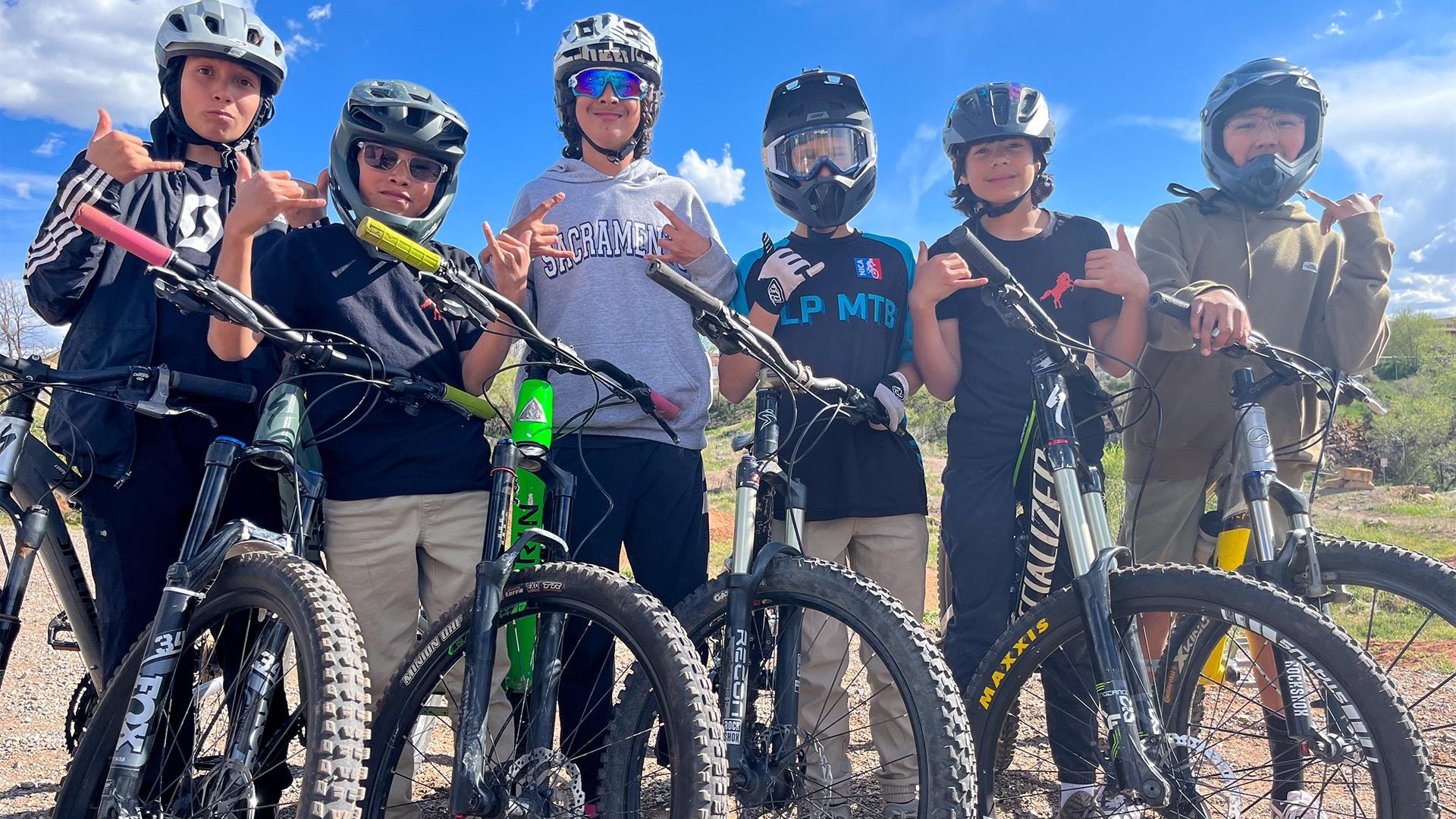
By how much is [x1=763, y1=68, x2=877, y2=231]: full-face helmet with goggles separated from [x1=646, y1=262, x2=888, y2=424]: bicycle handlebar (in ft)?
3.25

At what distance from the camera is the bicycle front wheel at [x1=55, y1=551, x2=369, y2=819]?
2.05m

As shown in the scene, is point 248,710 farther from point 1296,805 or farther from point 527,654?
point 1296,805

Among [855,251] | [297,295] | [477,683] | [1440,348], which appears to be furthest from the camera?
[1440,348]

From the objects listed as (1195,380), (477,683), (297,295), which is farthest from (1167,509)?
(297,295)

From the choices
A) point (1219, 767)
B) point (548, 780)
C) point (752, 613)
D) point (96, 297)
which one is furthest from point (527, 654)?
point (1219, 767)

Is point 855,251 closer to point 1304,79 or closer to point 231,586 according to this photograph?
point 1304,79

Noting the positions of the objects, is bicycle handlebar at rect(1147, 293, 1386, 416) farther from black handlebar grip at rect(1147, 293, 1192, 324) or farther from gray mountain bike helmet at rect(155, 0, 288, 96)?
gray mountain bike helmet at rect(155, 0, 288, 96)

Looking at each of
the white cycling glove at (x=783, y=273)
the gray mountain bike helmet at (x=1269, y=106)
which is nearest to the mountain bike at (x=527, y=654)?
the white cycling glove at (x=783, y=273)

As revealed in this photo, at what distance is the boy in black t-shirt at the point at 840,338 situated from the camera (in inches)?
126

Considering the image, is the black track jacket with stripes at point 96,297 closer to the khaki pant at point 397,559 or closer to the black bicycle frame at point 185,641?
the black bicycle frame at point 185,641

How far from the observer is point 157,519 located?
2.89 metres

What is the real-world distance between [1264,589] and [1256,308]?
174cm

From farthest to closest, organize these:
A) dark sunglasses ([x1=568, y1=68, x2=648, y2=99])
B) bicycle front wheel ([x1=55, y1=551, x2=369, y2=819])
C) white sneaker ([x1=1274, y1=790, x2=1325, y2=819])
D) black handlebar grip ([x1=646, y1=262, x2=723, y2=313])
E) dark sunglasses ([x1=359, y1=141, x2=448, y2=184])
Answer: dark sunglasses ([x1=568, y1=68, x2=648, y2=99]) < dark sunglasses ([x1=359, y1=141, x2=448, y2=184]) < white sneaker ([x1=1274, y1=790, x2=1325, y2=819]) < black handlebar grip ([x1=646, y1=262, x2=723, y2=313]) < bicycle front wheel ([x1=55, y1=551, x2=369, y2=819])

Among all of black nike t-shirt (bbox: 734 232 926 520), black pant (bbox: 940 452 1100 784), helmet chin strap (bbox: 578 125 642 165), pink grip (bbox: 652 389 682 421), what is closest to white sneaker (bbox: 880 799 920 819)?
black pant (bbox: 940 452 1100 784)
